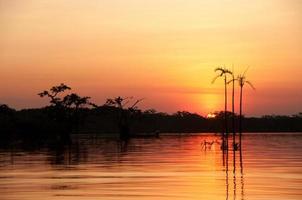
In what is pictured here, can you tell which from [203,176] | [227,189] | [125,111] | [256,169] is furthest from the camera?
[125,111]

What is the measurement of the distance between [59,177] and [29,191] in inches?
301

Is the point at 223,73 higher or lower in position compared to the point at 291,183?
higher

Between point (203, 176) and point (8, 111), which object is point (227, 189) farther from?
point (8, 111)

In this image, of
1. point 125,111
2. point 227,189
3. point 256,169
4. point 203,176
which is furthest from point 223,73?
point 125,111

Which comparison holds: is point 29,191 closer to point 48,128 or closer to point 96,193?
point 96,193

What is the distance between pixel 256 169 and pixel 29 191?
1735 centimetres

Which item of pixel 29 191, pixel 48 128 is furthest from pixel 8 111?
pixel 29 191

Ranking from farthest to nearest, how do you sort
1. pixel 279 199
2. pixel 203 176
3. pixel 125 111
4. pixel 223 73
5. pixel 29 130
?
pixel 125 111
pixel 29 130
pixel 223 73
pixel 203 176
pixel 279 199

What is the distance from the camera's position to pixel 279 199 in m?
26.1

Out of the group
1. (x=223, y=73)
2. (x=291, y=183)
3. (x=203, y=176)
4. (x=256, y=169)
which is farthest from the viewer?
(x=223, y=73)

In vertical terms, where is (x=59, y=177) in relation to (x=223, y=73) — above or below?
below

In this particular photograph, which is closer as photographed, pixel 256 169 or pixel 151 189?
pixel 151 189

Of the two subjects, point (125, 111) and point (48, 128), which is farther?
point (125, 111)

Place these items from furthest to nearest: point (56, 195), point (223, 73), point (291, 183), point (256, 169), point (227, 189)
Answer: point (223, 73), point (256, 169), point (291, 183), point (227, 189), point (56, 195)
